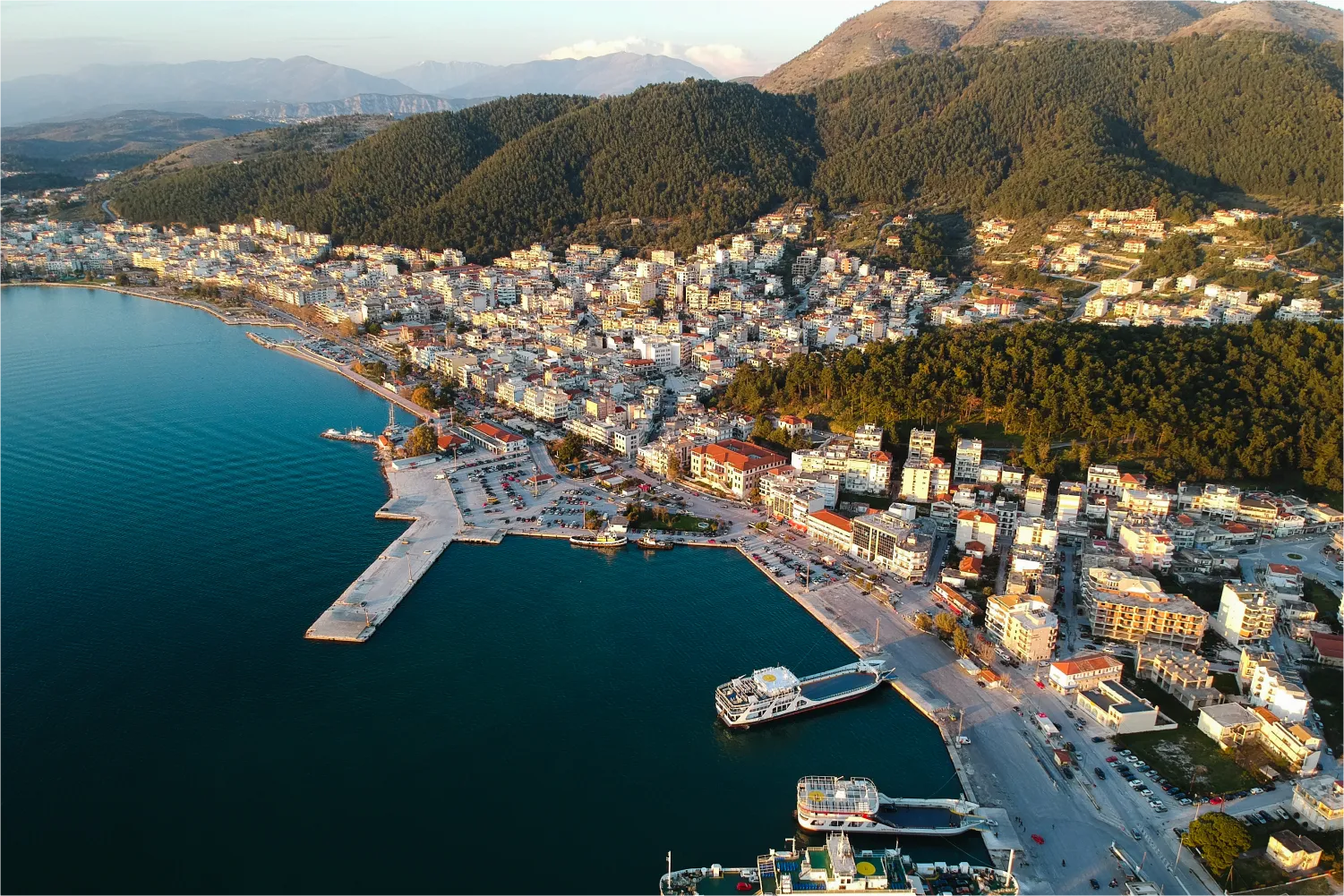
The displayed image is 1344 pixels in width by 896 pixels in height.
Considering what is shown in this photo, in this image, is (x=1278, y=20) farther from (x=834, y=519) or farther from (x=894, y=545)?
(x=894, y=545)

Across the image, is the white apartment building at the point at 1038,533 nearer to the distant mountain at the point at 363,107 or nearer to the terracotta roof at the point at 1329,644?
the terracotta roof at the point at 1329,644

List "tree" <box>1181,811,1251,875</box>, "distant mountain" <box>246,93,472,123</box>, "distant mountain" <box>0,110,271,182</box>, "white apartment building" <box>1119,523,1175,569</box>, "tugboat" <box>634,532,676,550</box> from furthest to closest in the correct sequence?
"distant mountain" <box>246,93,472,123</box> < "distant mountain" <box>0,110,271,182</box> < "tugboat" <box>634,532,676,550</box> < "white apartment building" <box>1119,523,1175,569</box> < "tree" <box>1181,811,1251,875</box>

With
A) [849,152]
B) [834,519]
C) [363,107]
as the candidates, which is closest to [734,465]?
[834,519]

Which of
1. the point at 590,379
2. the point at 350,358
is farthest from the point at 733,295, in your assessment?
the point at 350,358

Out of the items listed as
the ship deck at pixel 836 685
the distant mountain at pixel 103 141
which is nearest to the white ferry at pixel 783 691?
the ship deck at pixel 836 685

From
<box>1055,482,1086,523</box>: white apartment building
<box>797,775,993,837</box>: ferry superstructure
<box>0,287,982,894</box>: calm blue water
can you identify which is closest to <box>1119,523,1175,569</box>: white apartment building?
<box>1055,482,1086,523</box>: white apartment building

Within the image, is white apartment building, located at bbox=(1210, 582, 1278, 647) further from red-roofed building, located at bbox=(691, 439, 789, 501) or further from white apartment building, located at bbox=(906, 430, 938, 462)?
red-roofed building, located at bbox=(691, 439, 789, 501)
